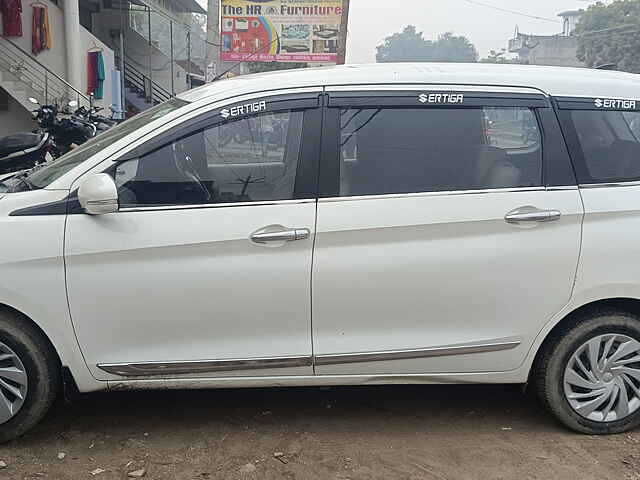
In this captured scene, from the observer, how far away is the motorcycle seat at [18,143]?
8.32 meters

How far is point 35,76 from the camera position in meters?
17.3

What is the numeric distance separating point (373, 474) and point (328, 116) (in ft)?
5.65

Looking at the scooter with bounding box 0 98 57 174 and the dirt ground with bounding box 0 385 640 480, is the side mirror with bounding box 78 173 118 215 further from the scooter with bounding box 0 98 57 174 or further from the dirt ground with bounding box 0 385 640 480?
the scooter with bounding box 0 98 57 174

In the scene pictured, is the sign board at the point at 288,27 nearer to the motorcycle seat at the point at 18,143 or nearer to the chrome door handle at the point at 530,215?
the motorcycle seat at the point at 18,143

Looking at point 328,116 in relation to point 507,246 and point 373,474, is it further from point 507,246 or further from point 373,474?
point 373,474

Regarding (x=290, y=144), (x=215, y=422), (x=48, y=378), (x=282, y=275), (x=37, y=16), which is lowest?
(x=215, y=422)

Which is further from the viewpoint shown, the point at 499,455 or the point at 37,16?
the point at 37,16

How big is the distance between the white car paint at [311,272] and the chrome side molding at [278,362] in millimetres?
33

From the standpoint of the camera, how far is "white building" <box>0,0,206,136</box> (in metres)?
17.0

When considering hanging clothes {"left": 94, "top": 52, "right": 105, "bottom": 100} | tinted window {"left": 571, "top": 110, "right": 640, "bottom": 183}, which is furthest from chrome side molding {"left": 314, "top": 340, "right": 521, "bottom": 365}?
hanging clothes {"left": 94, "top": 52, "right": 105, "bottom": 100}

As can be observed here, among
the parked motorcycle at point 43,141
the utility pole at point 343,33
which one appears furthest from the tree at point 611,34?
the parked motorcycle at point 43,141

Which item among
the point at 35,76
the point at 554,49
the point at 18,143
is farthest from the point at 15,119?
the point at 554,49

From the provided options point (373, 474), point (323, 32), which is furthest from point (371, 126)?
point (323, 32)

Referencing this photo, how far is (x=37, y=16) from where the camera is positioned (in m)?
17.0
